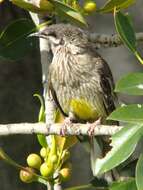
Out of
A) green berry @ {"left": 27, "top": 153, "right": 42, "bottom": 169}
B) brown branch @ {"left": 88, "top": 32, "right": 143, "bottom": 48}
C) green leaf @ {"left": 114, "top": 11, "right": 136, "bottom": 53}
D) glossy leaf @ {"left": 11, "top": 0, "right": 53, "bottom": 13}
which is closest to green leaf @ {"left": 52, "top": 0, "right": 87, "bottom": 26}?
glossy leaf @ {"left": 11, "top": 0, "right": 53, "bottom": 13}

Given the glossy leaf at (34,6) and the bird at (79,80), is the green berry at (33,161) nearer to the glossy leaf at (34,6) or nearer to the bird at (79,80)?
the glossy leaf at (34,6)

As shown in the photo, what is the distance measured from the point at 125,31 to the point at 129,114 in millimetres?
320

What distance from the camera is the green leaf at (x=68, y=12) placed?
2129mm

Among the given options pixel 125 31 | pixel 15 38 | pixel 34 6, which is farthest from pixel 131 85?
pixel 15 38

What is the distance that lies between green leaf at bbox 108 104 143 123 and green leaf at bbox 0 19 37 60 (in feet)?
2.89

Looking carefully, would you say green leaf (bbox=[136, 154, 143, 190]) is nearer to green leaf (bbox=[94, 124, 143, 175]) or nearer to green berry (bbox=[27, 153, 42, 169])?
green leaf (bbox=[94, 124, 143, 175])

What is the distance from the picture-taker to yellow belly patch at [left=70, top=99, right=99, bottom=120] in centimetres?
283

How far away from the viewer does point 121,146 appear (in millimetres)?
1671

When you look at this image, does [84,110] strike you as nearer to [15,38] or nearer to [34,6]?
[15,38]

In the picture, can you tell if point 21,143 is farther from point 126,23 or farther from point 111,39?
point 126,23

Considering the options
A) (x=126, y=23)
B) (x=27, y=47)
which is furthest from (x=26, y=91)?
(x=126, y=23)

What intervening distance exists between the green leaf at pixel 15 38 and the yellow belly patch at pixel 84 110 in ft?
1.22

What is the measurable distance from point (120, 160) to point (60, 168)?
54cm

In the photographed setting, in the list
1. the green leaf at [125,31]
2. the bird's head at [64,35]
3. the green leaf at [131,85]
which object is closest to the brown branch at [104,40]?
the bird's head at [64,35]
